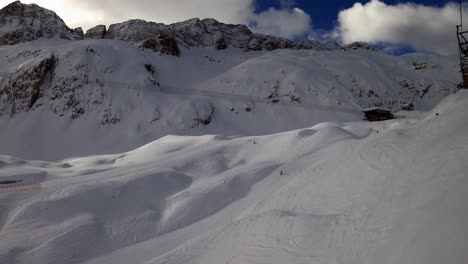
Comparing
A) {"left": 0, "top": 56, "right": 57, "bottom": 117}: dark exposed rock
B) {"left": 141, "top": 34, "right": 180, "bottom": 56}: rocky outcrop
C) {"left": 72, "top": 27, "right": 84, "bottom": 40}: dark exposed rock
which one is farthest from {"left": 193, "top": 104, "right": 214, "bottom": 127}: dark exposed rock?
{"left": 72, "top": 27, "right": 84, "bottom": 40}: dark exposed rock

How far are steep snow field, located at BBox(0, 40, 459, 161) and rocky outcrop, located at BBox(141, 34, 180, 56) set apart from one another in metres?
4.32

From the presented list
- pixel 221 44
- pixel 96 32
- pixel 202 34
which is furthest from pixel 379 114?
pixel 96 32

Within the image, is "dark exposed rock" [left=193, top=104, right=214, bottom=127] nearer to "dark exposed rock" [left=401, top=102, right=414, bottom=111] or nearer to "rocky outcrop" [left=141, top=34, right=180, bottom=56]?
"rocky outcrop" [left=141, top=34, right=180, bottom=56]

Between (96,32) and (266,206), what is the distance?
61.4m


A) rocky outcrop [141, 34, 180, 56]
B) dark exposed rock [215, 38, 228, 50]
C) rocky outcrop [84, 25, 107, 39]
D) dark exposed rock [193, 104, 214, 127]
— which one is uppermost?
rocky outcrop [84, 25, 107, 39]

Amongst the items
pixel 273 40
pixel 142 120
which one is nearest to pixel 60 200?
pixel 142 120

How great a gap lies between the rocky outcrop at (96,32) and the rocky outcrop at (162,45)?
16668mm

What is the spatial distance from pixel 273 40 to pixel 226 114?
133 feet

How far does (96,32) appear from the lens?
5772 centimetres

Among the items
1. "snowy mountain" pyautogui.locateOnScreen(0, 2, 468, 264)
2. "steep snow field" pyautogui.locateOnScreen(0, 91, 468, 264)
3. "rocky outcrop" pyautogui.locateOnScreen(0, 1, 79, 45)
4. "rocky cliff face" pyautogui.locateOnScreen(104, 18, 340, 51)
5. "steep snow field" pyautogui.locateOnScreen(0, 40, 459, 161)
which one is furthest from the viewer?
"rocky cliff face" pyautogui.locateOnScreen(104, 18, 340, 51)

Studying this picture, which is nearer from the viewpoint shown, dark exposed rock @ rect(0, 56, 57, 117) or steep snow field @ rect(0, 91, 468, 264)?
steep snow field @ rect(0, 91, 468, 264)

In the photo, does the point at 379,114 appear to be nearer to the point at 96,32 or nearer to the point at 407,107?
the point at 407,107

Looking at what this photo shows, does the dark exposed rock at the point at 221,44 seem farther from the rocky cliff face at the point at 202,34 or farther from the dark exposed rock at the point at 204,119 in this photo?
the dark exposed rock at the point at 204,119

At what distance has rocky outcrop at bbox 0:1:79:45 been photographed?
4634 centimetres
